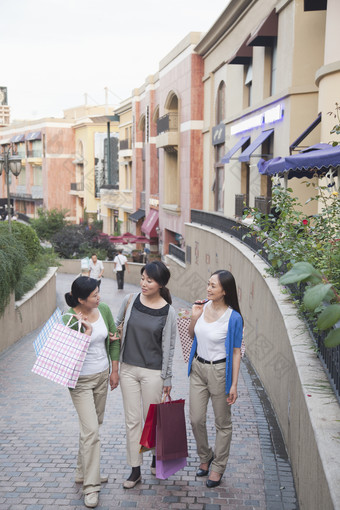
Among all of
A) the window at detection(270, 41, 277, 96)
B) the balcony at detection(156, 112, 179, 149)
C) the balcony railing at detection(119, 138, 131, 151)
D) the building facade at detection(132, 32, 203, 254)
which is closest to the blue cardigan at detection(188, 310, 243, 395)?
the window at detection(270, 41, 277, 96)

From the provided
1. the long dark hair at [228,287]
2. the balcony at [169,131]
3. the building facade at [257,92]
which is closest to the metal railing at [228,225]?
the building facade at [257,92]

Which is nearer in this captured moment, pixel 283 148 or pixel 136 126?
pixel 283 148

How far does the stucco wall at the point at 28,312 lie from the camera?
12.2 metres

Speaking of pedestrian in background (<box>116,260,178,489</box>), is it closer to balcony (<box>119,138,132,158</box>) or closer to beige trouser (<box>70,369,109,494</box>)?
beige trouser (<box>70,369,109,494</box>)

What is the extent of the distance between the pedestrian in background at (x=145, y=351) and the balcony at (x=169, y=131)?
2341 cm

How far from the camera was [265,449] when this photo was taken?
606 cm

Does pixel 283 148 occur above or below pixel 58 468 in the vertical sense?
above

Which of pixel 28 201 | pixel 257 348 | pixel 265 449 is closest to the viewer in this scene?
pixel 265 449

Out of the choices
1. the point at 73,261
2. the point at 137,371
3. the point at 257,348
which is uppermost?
the point at 137,371

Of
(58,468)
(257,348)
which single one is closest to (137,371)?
A: (58,468)

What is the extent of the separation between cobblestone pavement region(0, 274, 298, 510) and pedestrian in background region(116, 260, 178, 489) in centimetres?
37

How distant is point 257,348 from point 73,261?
27.2 metres

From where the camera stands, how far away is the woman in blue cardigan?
5.06 metres

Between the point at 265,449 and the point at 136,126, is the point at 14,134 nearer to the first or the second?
the point at 136,126
